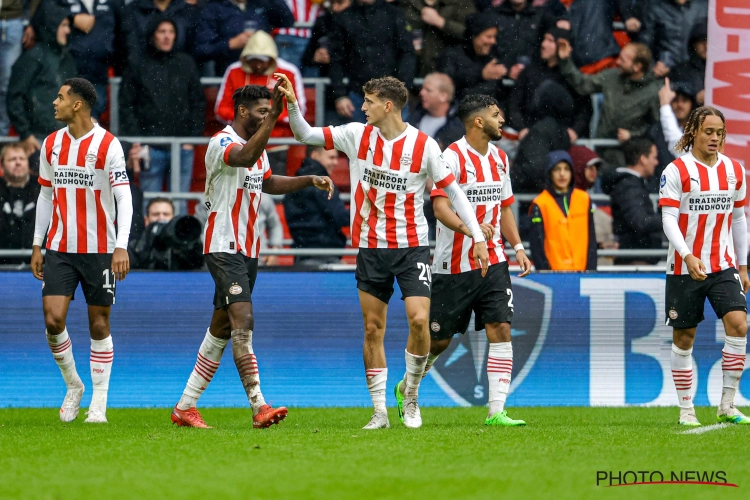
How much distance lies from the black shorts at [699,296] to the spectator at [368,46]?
460 cm

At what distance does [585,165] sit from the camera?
37.4 feet

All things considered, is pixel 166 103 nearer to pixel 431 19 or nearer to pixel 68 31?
pixel 68 31

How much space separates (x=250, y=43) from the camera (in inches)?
443

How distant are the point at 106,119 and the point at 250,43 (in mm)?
1666

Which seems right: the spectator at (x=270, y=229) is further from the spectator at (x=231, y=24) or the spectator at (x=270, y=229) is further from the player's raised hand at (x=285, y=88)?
the player's raised hand at (x=285, y=88)

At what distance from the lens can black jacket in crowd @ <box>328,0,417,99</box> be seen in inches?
453

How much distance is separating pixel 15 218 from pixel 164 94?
193cm

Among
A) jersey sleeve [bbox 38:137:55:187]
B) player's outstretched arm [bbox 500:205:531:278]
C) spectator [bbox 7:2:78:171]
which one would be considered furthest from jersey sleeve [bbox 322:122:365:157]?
spectator [bbox 7:2:78:171]

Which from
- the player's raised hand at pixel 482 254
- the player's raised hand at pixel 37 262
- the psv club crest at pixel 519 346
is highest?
the player's raised hand at pixel 482 254

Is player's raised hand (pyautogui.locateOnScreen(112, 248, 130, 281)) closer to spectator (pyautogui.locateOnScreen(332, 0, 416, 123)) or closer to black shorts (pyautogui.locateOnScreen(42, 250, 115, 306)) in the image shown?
black shorts (pyautogui.locateOnScreen(42, 250, 115, 306))

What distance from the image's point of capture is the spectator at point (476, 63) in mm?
11664

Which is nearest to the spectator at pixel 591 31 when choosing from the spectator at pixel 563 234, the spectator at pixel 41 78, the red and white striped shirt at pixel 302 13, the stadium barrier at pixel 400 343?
the spectator at pixel 563 234

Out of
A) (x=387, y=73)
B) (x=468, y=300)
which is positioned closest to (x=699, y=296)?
(x=468, y=300)

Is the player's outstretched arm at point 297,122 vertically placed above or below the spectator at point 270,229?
above
